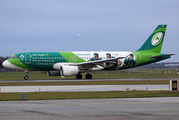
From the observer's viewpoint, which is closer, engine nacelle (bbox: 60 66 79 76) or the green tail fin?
engine nacelle (bbox: 60 66 79 76)

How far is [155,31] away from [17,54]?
2236 cm

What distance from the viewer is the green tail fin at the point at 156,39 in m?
46.2

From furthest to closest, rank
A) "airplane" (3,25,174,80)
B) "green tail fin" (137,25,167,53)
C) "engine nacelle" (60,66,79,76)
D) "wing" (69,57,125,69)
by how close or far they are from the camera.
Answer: "green tail fin" (137,25,167,53), "airplane" (3,25,174,80), "wing" (69,57,125,69), "engine nacelle" (60,66,79,76)

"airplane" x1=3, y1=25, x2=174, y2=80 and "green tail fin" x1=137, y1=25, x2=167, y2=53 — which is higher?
"green tail fin" x1=137, y1=25, x2=167, y2=53

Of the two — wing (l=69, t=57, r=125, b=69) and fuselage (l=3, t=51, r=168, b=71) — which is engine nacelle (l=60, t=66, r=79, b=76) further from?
fuselage (l=3, t=51, r=168, b=71)

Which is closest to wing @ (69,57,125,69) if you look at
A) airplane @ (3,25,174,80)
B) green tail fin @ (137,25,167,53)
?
airplane @ (3,25,174,80)

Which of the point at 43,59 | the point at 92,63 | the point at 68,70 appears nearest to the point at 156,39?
the point at 92,63

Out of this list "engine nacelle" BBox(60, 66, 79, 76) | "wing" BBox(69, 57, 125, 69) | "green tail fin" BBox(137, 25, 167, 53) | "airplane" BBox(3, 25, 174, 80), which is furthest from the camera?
"green tail fin" BBox(137, 25, 167, 53)

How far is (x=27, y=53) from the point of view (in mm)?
41688

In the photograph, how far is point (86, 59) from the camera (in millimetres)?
43250

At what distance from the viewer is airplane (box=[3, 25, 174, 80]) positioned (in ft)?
136

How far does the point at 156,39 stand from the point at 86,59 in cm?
1230

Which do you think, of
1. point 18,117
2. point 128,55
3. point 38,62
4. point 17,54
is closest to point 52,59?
point 38,62

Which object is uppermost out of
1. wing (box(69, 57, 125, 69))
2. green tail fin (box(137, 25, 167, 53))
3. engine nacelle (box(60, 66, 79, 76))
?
green tail fin (box(137, 25, 167, 53))
